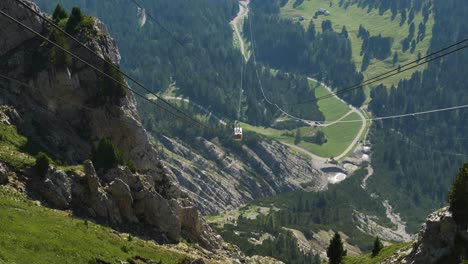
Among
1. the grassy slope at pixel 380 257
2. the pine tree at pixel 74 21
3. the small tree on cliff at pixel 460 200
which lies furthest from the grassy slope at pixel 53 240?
the pine tree at pixel 74 21

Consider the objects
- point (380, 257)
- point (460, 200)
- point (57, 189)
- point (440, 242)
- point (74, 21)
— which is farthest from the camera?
point (74, 21)

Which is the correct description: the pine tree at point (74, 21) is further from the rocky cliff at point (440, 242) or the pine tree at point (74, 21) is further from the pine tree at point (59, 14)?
the rocky cliff at point (440, 242)

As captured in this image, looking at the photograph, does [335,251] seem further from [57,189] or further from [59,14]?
[59,14]

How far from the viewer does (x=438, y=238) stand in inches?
2992

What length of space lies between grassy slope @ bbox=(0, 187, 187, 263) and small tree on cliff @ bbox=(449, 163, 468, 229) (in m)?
35.4

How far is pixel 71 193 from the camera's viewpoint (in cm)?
8706

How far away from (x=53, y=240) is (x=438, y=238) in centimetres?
4544

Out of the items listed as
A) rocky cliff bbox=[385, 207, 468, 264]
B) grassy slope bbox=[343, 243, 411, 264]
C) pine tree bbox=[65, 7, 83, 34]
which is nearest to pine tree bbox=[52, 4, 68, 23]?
pine tree bbox=[65, 7, 83, 34]

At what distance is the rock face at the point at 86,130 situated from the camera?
91525 mm

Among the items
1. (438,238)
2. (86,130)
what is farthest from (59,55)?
(438,238)

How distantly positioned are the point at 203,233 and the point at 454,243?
55.9 m

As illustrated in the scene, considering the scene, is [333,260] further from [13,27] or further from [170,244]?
[13,27]

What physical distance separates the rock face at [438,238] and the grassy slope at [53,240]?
31101mm

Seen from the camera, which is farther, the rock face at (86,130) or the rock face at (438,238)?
the rock face at (86,130)
